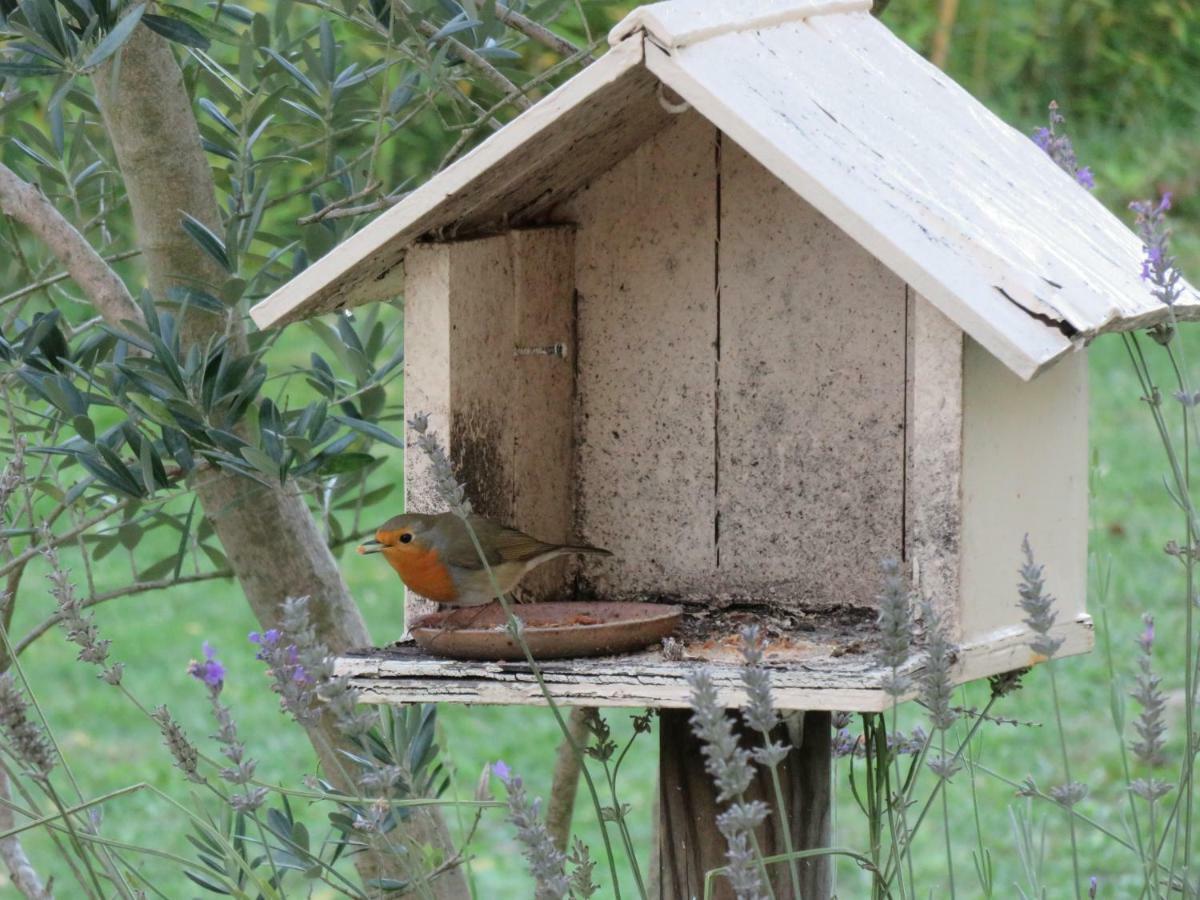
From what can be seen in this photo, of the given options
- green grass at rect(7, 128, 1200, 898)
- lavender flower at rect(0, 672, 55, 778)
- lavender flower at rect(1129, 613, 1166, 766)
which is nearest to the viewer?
lavender flower at rect(1129, 613, 1166, 766)

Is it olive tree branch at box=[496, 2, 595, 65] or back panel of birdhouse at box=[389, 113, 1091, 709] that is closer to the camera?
back panel of birdhouse at box=[389, 113, 1091, 709]

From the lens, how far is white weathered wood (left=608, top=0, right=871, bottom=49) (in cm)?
198

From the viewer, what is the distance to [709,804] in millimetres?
2279

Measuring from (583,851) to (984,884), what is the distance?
51 centimetres

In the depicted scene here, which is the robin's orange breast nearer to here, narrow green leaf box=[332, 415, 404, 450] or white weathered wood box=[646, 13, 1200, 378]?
narrow green leaf box=[332, 415, 404, 450]

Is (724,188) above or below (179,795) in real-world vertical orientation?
above

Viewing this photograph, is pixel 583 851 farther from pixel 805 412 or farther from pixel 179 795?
pixel 179 795

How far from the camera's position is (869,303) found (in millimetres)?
2561

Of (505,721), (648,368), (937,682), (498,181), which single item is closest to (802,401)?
(648,368)

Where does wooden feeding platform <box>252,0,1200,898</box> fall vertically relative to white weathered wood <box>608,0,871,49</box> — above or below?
below

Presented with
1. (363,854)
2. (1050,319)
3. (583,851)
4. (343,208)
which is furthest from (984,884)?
(343,208)

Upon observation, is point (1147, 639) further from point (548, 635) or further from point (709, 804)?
point (709, 804)

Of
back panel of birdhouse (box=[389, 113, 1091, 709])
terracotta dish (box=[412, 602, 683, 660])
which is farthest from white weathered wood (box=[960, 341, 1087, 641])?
terracotta dish (box=[412, 602, 683, 660])

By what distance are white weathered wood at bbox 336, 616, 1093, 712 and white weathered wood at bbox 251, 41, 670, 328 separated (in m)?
0.47
